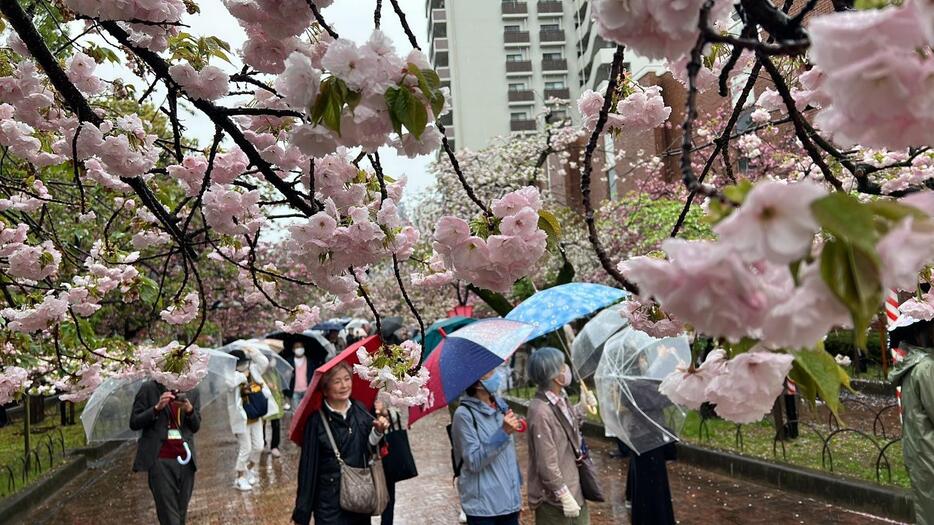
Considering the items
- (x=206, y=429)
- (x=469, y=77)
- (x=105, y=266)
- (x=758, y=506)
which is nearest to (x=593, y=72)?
(x=469, y=77)

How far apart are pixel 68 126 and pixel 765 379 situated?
332cm

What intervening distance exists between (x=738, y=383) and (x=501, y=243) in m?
0.84

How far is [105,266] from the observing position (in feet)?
18.1

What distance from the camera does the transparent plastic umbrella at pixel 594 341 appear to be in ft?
30.7

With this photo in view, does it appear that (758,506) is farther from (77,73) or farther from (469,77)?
(469,77)

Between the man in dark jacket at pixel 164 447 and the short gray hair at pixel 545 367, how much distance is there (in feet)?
9.96

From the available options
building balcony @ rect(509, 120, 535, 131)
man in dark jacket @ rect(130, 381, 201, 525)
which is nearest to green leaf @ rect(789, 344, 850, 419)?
man in dark jacket @ rect(130, 381, 201, 525)

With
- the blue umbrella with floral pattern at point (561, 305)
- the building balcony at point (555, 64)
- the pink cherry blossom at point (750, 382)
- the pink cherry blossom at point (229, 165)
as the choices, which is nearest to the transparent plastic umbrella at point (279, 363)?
the blue umbrella with floral pattern at point (561, 305)

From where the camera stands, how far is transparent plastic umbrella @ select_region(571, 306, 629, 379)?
30.7 ft

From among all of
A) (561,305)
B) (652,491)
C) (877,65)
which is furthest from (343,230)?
(561,305)

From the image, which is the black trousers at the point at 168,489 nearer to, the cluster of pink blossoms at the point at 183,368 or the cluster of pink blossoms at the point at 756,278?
the cluster of pink blossoms at the point at 183,368

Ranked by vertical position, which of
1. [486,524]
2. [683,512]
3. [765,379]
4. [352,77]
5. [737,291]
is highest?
[352,77]

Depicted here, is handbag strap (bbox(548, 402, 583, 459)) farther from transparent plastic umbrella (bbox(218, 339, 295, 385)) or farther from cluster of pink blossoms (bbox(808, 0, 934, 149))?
transparent plastic umbrella (bbox(218, 339, 295, 385))

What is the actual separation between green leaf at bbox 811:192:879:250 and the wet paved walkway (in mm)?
7021
